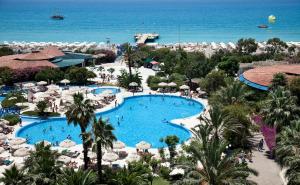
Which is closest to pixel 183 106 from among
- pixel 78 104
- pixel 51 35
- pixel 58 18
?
pixel 78 104

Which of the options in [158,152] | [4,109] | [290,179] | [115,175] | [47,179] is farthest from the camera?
[4,109]

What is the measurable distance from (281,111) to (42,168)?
1437 cm

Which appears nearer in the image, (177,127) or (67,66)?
(177,127)

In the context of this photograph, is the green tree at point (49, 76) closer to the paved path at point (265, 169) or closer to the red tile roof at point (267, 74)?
the red tile roof at point (267, 74)

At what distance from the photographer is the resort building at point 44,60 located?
173 feet

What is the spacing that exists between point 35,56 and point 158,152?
111ft

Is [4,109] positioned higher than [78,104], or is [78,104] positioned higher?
[78,104]

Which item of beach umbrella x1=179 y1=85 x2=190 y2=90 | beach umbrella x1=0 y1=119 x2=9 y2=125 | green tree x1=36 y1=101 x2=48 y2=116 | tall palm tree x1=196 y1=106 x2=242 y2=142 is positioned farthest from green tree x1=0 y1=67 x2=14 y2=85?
tall palm tree x1=196 y1=106 x2=242 y2=142

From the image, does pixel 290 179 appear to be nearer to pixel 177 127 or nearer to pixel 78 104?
pixel 78 104

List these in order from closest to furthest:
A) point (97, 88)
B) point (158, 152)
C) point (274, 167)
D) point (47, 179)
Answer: point (47, 179) → point (274, 167) → point (158, 152) → point (97, 88)

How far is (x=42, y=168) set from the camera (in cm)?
1781

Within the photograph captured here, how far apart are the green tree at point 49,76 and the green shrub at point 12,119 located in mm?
13430

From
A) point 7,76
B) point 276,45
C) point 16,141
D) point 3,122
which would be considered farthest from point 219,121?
point 276,45

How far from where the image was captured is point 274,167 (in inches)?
953
